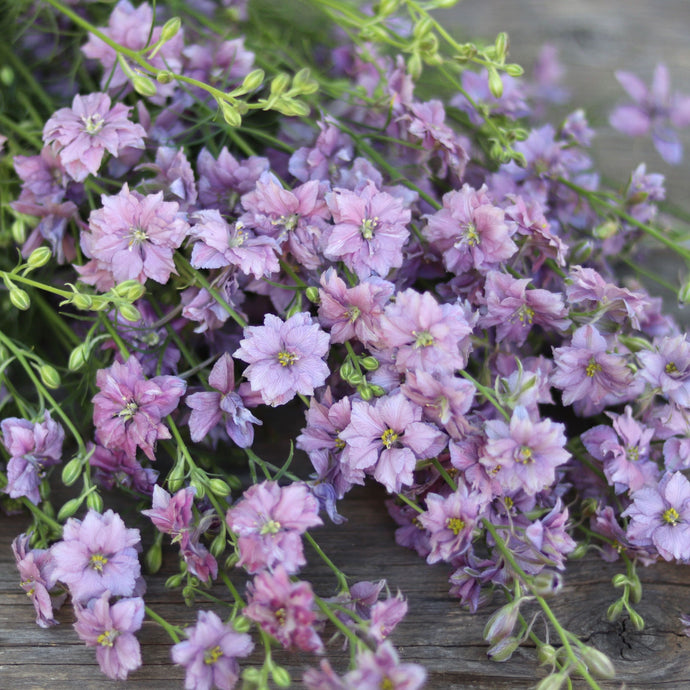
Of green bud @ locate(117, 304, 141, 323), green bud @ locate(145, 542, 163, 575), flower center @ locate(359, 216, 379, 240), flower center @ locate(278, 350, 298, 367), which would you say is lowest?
green bud @ locate(145, 542, 163, 575)

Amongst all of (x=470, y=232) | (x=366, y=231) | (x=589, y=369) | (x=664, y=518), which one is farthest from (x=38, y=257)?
(x=664, y=518)

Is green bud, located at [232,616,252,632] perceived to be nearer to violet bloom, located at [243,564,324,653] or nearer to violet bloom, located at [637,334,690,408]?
violet bloom, located at [243,564,324,653]

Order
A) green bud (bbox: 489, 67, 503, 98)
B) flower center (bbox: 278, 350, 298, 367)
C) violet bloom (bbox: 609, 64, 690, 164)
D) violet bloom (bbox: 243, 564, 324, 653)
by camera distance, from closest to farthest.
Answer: violet bloom (bbox: 243, 564, 324, 653)
flower center (bbox: 278, 350, 298, 367)
green bud (bbox: 489, 67, 503, 98)
violet bloom (bbox: 609, 64, 690, 164)

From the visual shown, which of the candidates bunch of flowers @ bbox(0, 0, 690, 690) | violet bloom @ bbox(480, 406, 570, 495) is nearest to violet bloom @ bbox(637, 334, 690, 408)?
bunch of flowers @ bbox(0, 0, 690, 690)

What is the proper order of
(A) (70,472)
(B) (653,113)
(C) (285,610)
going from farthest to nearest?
(B) (653,113) → (A) (70,472) → (C) (285,610)

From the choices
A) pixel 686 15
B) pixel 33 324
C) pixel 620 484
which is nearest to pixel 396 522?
pixel 620 484

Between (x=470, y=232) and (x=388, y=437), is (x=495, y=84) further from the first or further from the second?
(x=388, y=437)

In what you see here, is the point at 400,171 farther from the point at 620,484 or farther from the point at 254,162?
the point at 620,484
